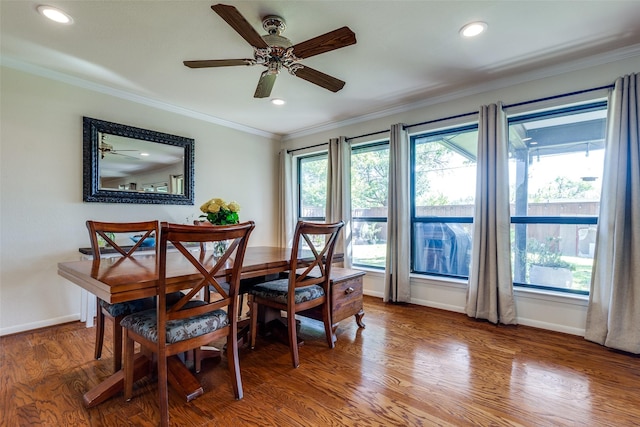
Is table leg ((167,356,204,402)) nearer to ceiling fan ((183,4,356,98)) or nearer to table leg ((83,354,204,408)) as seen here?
table leg ((83,354,204,408))

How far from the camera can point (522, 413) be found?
161 centimetres

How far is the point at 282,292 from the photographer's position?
2227 millimetres

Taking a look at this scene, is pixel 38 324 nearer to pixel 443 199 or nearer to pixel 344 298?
pixel 344 298

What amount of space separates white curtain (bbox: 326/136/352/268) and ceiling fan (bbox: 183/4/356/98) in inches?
70.9

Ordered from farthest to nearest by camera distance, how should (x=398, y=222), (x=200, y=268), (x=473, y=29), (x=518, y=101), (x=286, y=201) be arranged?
(x=286, y=201) → (x=398, y=222) → (x=518, y=101) → (x=473, y=29) → (x=200, y=268)

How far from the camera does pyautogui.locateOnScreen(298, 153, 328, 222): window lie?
4703mm

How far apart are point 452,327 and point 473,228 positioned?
1011mm

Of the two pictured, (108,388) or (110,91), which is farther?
(110,91)

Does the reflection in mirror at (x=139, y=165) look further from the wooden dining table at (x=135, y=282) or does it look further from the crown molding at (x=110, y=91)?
the wooden dining table at (x=135, y=282)

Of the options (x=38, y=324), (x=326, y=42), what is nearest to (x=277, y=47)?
→ (x=326, y=42)

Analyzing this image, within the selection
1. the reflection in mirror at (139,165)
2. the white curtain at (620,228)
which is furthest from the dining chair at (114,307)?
the white curtain at (620,228)

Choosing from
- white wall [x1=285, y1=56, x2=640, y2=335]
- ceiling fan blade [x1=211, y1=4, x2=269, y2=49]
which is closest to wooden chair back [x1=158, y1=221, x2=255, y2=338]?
ceiling fan blade [x1=211, y1=4, x2=269, y2=49]

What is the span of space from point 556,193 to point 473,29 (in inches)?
68.1

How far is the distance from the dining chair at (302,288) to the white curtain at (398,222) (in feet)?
4.69
